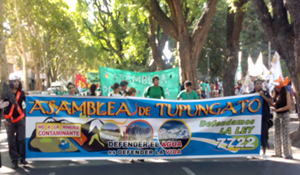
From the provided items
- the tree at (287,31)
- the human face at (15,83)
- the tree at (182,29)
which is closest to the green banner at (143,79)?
the tree at (182,29)

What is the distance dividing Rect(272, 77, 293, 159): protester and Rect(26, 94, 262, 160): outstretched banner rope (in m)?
0.64

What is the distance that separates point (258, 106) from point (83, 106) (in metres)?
3.67

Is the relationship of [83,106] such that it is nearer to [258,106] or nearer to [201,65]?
[258,106]

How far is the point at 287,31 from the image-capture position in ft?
30.1

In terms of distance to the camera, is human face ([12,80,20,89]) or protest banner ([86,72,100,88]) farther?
protest banner ([86,72,100,88])

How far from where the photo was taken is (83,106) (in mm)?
6996

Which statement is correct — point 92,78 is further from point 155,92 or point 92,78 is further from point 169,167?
point 169,167

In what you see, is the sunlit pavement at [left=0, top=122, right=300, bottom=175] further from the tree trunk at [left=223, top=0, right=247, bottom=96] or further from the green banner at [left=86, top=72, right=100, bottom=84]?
the green banner at [left=86, top=72, right=100, bottom=84]

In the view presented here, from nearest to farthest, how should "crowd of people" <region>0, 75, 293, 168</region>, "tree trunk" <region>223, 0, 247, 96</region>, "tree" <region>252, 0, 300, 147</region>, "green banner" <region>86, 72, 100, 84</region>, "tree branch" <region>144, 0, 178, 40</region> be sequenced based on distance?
"crowd of people" <region>0, 75, 293, 168</region> < "tree" <region>252, 0, 300, 147</region> < "tree branch" <region>144, 0, 178, 40</region> < "tree trunk" <region>223, 0, 247, 96</region> < "green banner" <region>86, 72, 100, 84</region>

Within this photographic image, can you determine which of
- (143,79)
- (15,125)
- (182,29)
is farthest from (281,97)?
(182,29)

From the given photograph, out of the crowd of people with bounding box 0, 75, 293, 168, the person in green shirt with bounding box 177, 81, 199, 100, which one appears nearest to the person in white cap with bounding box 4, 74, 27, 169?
the crowd of people with bounding box 0, 75, 293, 168

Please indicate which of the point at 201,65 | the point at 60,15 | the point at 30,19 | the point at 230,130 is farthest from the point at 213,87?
the point at 230,130

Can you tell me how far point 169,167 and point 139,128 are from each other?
978 mm

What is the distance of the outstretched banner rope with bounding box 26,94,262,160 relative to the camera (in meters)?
6.88
